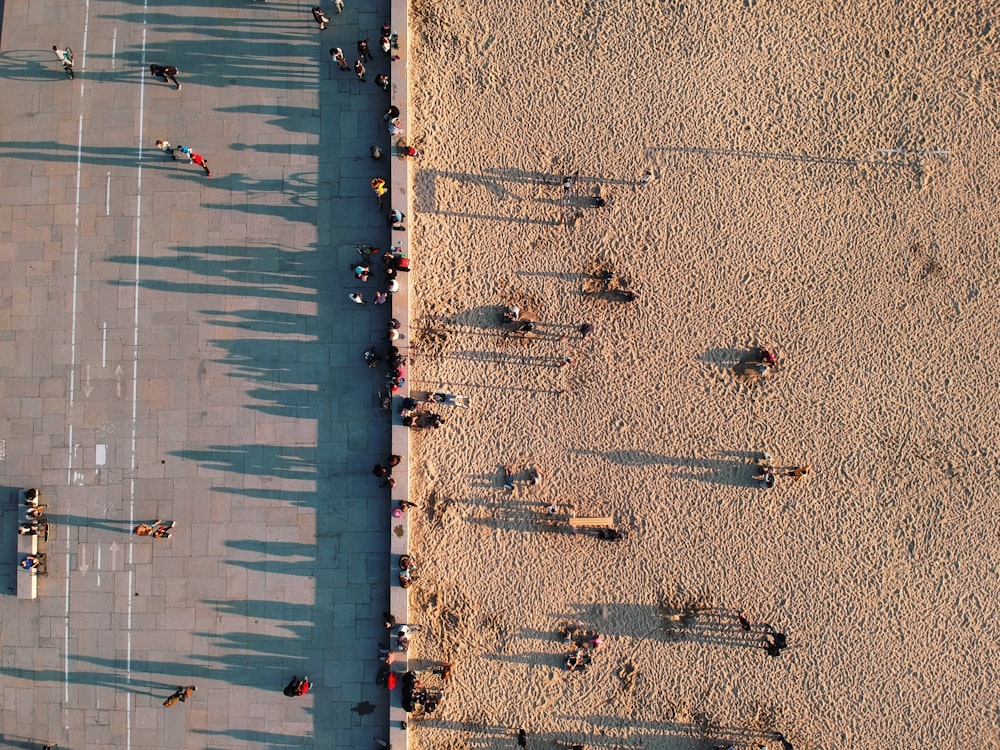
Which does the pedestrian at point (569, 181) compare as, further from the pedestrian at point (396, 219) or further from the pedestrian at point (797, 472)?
the pedestrian at point (797, 472)

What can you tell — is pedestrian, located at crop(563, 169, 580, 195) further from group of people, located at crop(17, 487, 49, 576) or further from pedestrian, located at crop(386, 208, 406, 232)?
group of people, located at crop(17, 487, 49, 576)

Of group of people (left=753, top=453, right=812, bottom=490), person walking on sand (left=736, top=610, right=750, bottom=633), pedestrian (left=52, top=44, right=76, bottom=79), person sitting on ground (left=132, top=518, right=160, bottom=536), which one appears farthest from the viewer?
pedestrian (left=52, top=44, right=76, bottom=79)

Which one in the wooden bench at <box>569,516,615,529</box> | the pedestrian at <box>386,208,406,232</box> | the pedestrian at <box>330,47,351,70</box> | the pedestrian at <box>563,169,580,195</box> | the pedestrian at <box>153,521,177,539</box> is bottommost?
the pedestrian at <box>153,521,177,539</box>

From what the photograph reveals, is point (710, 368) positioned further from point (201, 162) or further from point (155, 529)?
point (155, 529)

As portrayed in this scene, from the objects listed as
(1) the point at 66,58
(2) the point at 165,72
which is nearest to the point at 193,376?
(2) the point at 165,72

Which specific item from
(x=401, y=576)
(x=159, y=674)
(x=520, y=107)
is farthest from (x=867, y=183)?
(x=159, y=674)

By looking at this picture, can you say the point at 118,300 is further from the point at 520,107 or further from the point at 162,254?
the point at 520,107

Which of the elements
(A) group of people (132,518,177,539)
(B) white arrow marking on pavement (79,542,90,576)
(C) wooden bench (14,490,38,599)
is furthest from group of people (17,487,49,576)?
(A) group of people (132,518,177,539)
